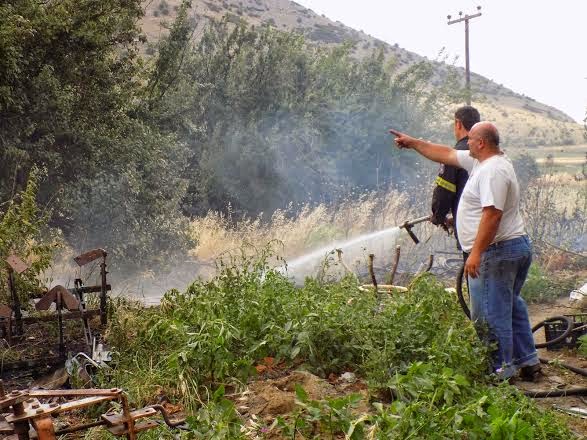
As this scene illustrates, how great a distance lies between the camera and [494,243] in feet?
16.8

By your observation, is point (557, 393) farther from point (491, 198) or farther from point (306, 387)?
point (306, 387)

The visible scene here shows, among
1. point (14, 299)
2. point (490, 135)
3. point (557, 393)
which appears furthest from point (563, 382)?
point (14, 299)

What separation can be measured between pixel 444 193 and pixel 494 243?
0.86 metres

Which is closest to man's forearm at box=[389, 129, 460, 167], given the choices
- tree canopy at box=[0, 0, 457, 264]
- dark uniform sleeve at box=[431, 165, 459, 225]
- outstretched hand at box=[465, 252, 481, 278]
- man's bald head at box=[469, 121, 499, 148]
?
dark uniform sleeve at box=[431, 165, 459, 225]

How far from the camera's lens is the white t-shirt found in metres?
4.87

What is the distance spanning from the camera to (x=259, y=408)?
4438 mm

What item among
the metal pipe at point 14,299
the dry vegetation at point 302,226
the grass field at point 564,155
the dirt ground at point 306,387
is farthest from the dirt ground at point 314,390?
the grass field at point 564,155

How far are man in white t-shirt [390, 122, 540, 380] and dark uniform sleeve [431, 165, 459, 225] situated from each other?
0.43 meters

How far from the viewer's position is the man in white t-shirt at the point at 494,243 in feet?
16.0

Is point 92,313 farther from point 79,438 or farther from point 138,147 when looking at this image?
point 138,147

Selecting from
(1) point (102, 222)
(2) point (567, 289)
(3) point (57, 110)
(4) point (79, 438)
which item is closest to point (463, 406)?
(4) point (79, 438)

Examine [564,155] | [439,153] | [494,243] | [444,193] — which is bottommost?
[564,155]

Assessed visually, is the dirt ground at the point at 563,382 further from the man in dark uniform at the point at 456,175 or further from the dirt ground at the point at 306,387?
the man in dark uniform at the point at 456,175

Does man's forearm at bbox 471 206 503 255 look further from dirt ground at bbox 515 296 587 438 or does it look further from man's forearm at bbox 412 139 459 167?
dirt ground at bbox 515 296 587 438
